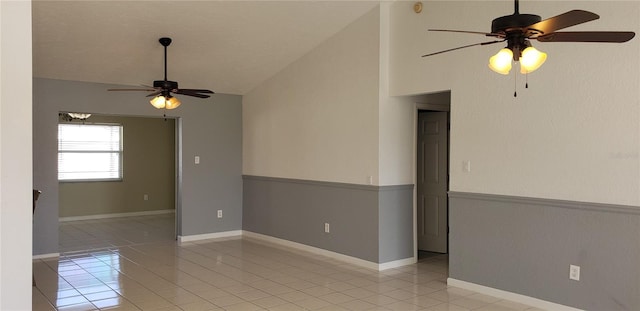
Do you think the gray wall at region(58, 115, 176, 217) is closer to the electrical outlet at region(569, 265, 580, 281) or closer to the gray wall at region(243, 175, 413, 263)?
the gray wall at region(243, 175, 413, 263)

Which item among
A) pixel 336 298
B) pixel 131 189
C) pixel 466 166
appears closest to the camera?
pixel 336 298

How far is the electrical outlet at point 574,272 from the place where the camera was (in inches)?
160

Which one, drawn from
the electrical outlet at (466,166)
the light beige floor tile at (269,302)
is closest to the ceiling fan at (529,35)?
the electrical outlet at (466,166)

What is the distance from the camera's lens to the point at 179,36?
5.63 metres

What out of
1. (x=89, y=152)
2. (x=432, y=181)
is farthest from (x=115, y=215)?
(x=432, y=181)

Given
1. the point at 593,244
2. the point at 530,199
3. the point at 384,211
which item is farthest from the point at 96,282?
the point at 593,244

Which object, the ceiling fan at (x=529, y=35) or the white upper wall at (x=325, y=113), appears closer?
the ceiling fan at (x=529, y=35)

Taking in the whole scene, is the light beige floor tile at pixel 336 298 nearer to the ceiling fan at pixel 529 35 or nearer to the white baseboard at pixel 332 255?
the white baseboard at pixel 332 255

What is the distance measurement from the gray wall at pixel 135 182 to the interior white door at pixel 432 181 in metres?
5.59

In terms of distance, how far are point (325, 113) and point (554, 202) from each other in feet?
9.58

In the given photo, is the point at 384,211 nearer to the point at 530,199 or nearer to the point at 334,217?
the point at 334,217

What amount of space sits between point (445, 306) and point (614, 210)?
1.53 meters

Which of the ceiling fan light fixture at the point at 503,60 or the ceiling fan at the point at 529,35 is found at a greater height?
the ceiling fan at the point at 529,35
